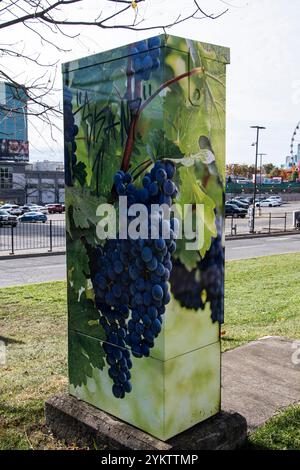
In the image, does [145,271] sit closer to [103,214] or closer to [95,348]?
[103,214]

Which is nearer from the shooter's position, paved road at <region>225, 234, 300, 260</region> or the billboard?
paved road at <region>225, 234, 300, 260</region>

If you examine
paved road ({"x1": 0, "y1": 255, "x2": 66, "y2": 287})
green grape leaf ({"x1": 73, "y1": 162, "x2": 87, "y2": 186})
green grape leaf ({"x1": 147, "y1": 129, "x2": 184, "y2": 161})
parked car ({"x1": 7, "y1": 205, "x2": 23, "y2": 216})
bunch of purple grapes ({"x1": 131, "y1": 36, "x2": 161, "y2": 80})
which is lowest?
paved road ({"x1": 0, "y1": 255, "x2": 66, "y2": 287})

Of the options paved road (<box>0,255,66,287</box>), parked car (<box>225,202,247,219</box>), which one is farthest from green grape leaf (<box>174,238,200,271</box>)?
parked car (<box>225,202,247,219</box>)

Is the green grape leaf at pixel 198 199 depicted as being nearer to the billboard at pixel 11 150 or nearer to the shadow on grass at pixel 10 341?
the shadow on grass at pixel 10 341

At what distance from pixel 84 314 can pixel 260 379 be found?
2.21 m

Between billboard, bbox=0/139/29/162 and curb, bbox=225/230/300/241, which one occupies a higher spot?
billboard, bbox=0/139/29/162

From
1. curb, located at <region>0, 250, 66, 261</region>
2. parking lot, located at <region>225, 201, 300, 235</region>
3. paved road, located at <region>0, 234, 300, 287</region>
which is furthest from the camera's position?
parking lot, located at <region>225, 201, 300, 235</region>

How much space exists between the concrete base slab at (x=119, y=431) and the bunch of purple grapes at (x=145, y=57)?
225 cm

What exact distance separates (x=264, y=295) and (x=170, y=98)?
7497 mm

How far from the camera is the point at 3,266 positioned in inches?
638

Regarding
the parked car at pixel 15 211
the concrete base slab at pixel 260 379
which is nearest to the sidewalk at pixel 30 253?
the concrete base slab at pixel 260 379

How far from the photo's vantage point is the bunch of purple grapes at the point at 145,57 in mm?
2795

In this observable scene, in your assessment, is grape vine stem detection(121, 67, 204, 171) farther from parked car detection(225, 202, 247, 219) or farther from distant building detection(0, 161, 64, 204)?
distant building detection(0, 161, 64, 204)

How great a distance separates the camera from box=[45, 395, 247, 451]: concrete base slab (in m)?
2.97
